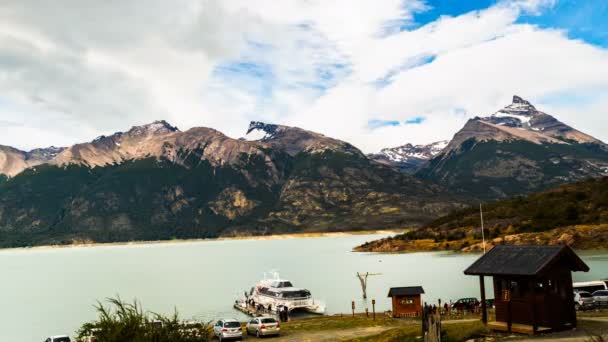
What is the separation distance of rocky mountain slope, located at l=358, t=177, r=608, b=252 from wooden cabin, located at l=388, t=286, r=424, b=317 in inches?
3732

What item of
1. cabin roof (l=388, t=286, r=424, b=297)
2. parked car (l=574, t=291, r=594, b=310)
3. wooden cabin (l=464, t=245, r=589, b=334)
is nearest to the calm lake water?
cabin roof (l=388, t=286, r=424, b=297)

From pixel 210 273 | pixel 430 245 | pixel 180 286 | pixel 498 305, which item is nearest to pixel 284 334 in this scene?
pixel 498 305

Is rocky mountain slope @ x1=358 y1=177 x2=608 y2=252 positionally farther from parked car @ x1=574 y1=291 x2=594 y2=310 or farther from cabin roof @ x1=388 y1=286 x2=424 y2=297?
cabin roof @ x1=388 y1=286 x2=424 y2=297

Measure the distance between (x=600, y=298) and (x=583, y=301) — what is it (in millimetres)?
1556

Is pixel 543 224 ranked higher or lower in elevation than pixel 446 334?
higher

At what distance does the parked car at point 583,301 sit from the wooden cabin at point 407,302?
14183mm

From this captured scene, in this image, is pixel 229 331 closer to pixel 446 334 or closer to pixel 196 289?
pixel 446 334

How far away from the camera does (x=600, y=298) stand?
162 ft

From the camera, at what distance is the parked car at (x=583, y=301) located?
159 feet

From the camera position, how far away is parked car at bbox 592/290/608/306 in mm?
48875

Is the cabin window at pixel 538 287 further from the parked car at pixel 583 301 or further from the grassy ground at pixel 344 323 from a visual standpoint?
the parked car at pixel 583 301

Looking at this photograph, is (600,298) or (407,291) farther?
(407,291)

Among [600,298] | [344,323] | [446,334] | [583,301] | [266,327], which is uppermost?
[600,298]

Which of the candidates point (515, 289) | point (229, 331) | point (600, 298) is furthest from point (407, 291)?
point (515, 289)
